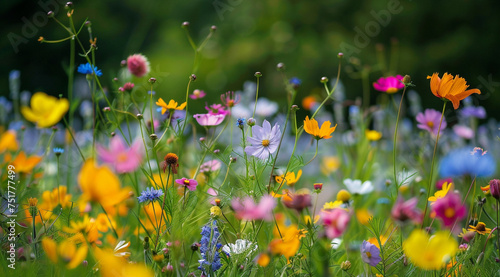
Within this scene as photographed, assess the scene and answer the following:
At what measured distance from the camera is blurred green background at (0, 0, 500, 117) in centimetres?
364

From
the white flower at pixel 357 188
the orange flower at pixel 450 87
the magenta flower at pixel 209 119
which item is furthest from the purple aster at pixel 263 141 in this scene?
the white flower at pixel 357 188

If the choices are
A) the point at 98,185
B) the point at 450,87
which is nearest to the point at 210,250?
the point at 98,185

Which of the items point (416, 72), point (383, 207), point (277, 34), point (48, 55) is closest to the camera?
point (383, 207)

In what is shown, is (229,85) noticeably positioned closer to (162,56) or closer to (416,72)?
(162,56)

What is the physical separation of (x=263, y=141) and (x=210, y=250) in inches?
6.5

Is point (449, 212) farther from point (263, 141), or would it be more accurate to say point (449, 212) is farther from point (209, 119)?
point (209, 119)

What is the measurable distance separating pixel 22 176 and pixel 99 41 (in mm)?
4425

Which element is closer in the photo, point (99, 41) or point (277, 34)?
point (277, 34)

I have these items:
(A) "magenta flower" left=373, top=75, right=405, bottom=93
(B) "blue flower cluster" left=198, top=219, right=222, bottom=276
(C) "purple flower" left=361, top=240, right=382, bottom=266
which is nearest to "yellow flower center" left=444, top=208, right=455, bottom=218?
(C) "purple flower" left=361, top=240, right=382, bottom=266

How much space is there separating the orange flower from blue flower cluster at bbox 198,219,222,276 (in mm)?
346

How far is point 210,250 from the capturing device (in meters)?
0.60

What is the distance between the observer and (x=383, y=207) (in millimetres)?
1167

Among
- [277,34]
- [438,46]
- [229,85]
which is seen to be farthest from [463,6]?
[229,85]

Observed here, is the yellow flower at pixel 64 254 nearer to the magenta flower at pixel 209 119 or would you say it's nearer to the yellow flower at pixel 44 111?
the yellow flower at pixel 44 111
